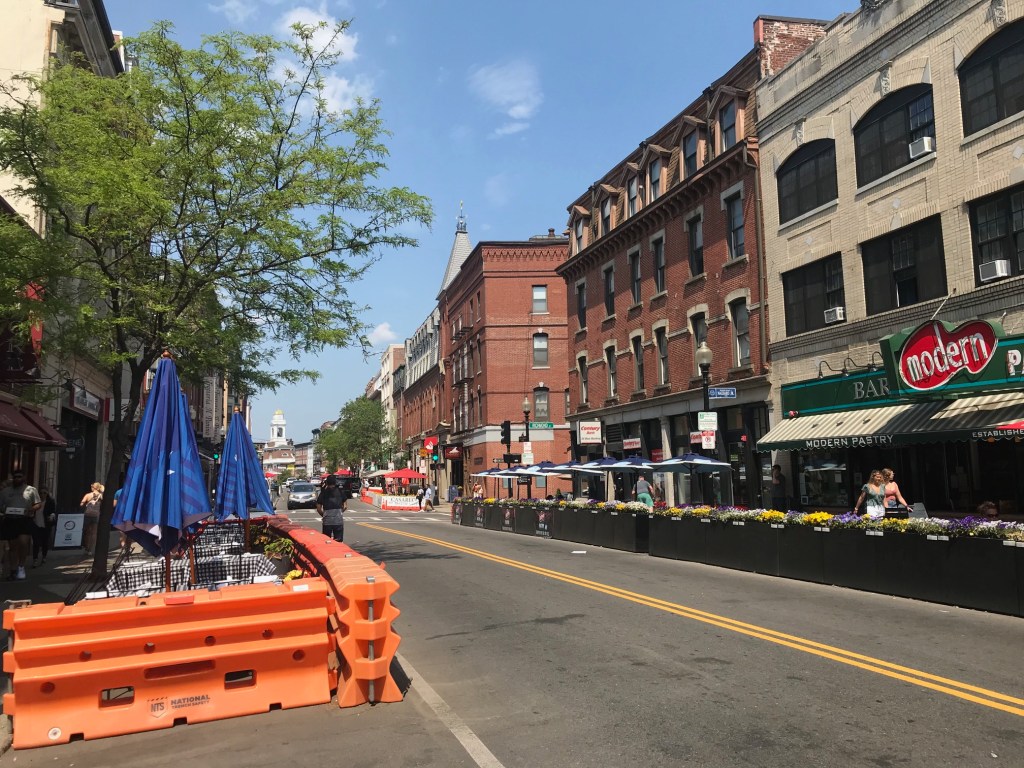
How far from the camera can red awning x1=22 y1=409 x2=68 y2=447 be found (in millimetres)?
18672

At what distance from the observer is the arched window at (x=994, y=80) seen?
16547mm

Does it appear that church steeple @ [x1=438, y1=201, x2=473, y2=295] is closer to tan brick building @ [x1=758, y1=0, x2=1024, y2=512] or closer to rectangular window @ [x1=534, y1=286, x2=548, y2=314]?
rectangular window @ [x1=534, y1=286, x2=548, y2=314]

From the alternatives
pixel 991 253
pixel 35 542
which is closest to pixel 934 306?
pixel 991 253

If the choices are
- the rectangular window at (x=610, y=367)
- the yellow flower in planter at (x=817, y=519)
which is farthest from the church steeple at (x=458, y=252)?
the yellow flower in planter at (x=817, y=519)

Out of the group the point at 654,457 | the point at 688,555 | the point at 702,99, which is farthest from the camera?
the point at 654,457

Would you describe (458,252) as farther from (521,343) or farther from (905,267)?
(905,267)

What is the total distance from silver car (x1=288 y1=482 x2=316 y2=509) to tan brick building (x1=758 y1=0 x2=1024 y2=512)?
37.3 m

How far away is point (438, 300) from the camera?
235 ft

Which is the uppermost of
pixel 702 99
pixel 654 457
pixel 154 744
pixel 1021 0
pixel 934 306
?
pixel 702 99

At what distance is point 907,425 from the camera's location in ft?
57.8

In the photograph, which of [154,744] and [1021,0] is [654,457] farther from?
[154,744]

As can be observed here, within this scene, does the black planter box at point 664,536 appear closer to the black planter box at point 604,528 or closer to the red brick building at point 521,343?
the black planter box at point 604,528

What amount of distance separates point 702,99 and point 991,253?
1371cm

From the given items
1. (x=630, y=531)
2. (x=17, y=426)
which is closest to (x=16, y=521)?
(x=17, y=426)
